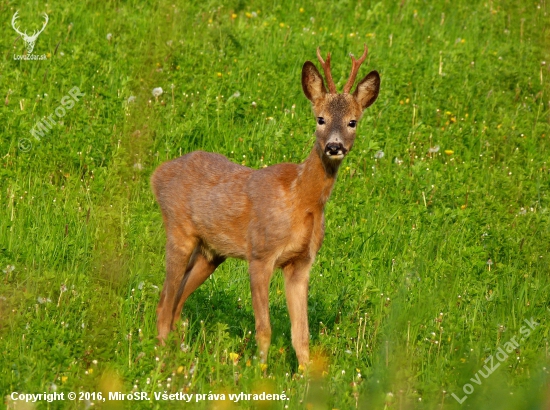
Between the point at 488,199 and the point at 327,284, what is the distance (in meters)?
2.26

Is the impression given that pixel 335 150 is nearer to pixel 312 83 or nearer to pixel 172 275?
pixel 312 83

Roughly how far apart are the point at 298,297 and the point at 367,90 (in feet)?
5.48

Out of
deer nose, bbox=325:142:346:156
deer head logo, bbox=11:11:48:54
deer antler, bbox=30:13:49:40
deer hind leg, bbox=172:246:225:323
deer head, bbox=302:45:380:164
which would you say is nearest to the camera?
deer nose, bbox=325:142:346:156

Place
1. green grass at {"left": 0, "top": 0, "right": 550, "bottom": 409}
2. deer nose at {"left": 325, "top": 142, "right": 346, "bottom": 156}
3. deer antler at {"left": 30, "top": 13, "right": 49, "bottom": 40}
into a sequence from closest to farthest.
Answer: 1. green grass at {"left": 0, "top": 0, "right": 550, "bottom": 409}
2. deer nose at {"left": 325, "top": 142, "right": 346, "bottom": 156}
3. deer antler at {"left": 30, "top": 13, "right": 49, "bottom": 40}

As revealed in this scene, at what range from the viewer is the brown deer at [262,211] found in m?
7.46

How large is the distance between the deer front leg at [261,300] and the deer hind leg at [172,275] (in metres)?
0.77

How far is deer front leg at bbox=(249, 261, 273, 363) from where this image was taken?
7.35m

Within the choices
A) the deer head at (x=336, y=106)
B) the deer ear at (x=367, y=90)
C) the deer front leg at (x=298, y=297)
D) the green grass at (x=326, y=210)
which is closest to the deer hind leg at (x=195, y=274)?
the green grass at (x=326, y=210)

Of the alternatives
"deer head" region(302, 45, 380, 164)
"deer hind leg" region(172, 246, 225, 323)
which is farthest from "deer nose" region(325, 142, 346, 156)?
"deer hind leg" region(172, 246, 225, 323)

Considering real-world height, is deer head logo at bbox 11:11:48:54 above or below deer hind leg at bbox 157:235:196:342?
above

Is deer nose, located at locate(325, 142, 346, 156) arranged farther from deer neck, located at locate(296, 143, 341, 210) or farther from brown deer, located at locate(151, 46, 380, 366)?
deer neck, located at locate(296, 143, 341, 210)

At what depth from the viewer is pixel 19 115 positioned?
1017 cm

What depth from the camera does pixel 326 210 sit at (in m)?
9.70

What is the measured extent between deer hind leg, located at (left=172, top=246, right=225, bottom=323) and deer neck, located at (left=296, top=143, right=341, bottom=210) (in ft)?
3.39
